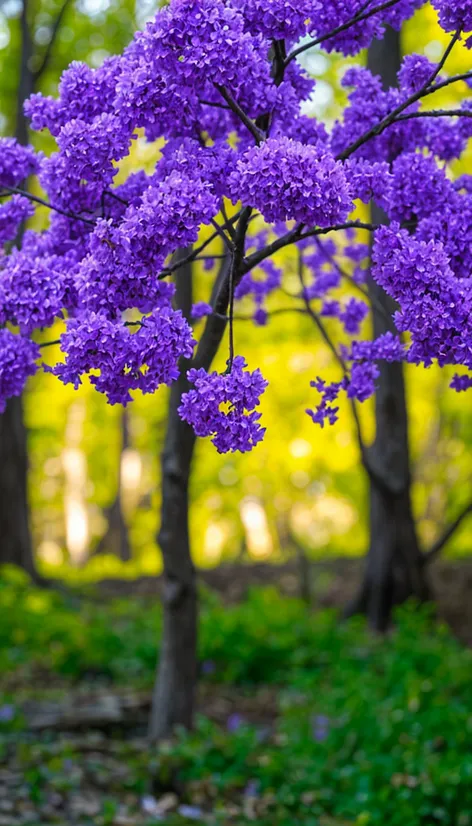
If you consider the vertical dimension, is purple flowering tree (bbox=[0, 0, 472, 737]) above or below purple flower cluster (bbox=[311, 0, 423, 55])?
below

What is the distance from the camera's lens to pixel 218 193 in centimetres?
296

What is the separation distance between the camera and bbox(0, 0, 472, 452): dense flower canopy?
2.66 metres

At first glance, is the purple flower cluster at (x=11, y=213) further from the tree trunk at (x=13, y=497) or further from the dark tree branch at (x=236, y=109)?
the tree trunk at (x=13, y=497)

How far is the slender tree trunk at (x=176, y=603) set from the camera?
5.30 metres

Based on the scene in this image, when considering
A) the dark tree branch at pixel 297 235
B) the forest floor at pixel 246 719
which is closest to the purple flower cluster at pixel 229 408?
the dark tree branch at pixel 297 235

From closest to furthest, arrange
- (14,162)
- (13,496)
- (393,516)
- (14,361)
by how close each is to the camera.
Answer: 1. (14,361)
2. (14,162)
3. (393,516)
4. (13,496)

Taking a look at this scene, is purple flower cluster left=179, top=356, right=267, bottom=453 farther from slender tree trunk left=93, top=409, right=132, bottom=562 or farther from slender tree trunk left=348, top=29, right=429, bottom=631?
slender tree trunk left=93, top=409, right=132, bottom=562

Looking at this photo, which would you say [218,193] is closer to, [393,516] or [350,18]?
[350,18]

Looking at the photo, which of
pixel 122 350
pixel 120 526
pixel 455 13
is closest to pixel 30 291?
pixel 122 350

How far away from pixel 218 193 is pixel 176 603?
3.18 metres

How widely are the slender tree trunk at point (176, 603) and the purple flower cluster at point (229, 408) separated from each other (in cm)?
248

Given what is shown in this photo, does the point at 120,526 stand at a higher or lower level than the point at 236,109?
higher

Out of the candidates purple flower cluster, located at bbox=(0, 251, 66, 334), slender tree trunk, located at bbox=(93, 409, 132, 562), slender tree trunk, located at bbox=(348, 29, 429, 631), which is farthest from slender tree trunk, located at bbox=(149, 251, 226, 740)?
slender tree trunk, located at bbox=(93, 409, 132, 562)

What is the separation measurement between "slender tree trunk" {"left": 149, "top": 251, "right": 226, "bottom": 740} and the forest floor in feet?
0.65
